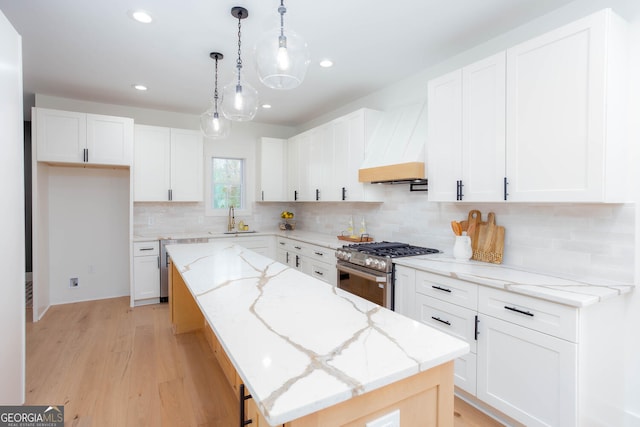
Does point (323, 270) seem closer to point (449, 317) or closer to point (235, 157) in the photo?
point (449, 317)

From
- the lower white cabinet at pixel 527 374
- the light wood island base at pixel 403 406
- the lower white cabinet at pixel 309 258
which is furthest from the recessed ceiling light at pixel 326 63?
the light wood island base at pixel 403 406

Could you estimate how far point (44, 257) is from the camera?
4.06m

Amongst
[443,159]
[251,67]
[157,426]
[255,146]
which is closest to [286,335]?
[157,426]

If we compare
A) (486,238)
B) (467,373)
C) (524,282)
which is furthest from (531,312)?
(486,238)

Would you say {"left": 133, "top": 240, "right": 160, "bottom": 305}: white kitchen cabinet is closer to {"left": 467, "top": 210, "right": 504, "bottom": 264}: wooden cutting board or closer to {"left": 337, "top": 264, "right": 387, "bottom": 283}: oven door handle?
{"left": 337, "top": 264, "right": 387, "bottom": 283}: oven door handle

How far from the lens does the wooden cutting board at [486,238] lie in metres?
2.54

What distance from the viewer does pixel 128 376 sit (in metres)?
2.57

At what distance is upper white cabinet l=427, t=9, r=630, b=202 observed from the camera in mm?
1796

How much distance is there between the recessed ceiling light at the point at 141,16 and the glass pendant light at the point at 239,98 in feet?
2.05

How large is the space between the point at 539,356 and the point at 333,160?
117 inches

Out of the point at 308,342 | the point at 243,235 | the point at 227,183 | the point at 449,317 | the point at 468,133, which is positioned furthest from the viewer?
the point at 227,183
